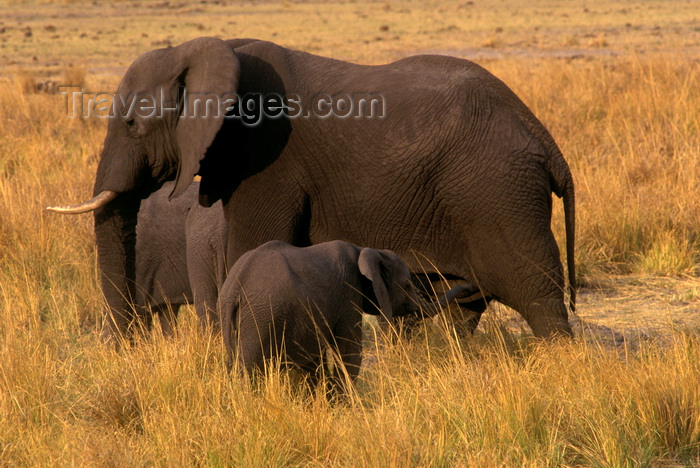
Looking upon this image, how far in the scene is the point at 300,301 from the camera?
3.89 m

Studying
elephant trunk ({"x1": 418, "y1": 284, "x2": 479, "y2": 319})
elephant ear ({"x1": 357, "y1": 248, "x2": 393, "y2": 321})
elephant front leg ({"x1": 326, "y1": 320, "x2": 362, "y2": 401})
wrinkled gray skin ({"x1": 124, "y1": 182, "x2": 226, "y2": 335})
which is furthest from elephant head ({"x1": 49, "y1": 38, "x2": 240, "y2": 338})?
elephant trunk ({"x1": 418, "y1": 284, "x2": 479, "y2": 319})

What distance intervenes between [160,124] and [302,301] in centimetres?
136

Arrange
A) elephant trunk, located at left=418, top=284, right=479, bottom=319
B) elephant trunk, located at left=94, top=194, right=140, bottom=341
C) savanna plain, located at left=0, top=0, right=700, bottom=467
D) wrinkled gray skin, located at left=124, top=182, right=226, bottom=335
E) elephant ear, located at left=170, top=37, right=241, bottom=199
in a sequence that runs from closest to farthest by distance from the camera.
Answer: savanna plain, located at left=0, top=0, right=700, bottom=467 < elephant ear, located at left=170, top=37, right=241, bottom=199 < elephant trunk, located at left=418, top=284, right=479, bottom=319 < elephant trunk, located at left=94, top=194, right=140, bottom=341 < wrinkled gray skin, located at left=124, top=182, right=226, bottom=335

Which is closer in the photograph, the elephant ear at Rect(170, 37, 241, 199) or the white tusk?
the elephant ear at Rect(170, 37, 241, 199)

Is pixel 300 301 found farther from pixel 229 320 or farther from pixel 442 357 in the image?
pixel 442 357

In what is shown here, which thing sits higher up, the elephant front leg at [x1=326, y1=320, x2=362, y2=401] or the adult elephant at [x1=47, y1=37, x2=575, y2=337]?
the adult elephant at [x1=47, y1=37, x2=575, y2=337]

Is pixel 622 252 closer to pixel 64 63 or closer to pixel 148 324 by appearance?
pixel 148 324

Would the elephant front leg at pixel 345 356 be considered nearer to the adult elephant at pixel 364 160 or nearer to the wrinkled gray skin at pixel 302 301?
the wrinkled gray skin at pixel 302 301

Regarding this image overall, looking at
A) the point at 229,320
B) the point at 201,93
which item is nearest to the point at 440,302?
the point at 229,320

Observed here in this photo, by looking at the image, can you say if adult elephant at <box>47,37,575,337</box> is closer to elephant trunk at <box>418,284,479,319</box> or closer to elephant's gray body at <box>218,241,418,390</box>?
elephant trunk at <box>418,284,479,319</box>

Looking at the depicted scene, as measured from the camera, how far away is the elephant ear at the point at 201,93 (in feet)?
14.3

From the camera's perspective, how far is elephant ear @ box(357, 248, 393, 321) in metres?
4.09

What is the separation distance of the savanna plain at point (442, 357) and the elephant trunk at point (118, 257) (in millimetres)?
235

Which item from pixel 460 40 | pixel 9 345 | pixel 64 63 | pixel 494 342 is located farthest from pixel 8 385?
pixel 460 40
